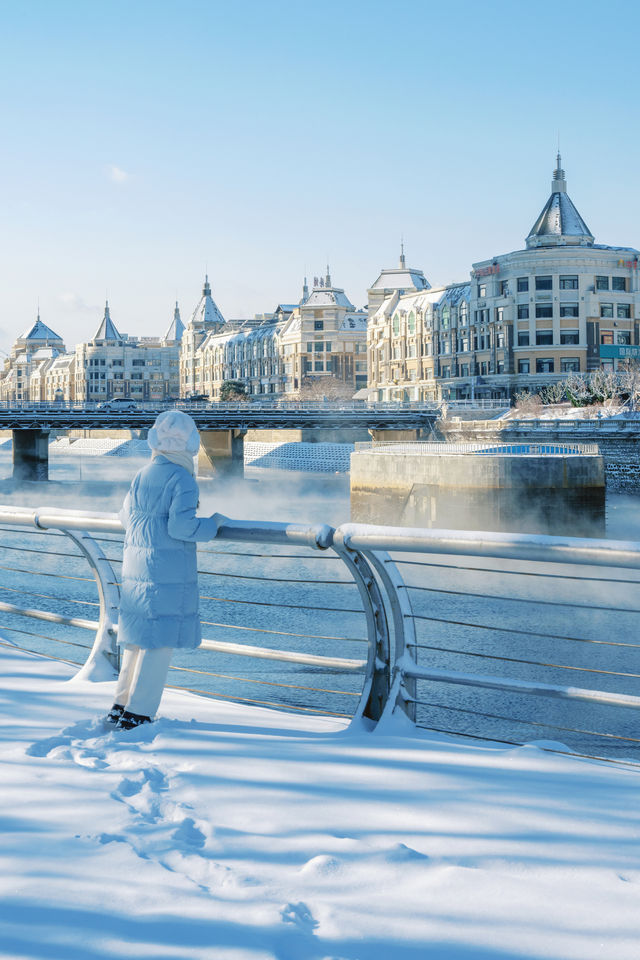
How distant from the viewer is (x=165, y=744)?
4250 millimetres

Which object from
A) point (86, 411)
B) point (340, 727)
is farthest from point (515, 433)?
point (340, 727)

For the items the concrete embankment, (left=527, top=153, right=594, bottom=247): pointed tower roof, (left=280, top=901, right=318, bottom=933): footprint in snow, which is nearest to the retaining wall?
the concrete embankment

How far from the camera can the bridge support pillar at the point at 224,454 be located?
73.1 m

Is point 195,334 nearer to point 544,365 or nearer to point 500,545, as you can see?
point 544,365

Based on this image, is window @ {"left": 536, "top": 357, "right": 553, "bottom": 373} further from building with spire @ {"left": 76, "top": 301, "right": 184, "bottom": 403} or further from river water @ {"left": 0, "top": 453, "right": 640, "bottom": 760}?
building with spire @ {"left": 76, "top": 301, "right": 184, "bottom": 403}

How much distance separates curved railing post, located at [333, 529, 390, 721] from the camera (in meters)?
4.47

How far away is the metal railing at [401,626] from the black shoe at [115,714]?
2.11ft

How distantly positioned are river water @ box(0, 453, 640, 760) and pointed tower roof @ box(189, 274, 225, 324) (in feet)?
443

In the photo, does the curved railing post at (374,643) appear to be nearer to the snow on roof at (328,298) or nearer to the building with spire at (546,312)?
the building with spire at (546,312)

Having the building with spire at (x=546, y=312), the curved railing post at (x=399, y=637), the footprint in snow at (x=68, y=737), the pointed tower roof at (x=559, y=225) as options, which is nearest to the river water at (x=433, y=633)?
the curved railing post at (x=399, y=637)

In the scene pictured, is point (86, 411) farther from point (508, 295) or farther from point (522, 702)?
point (522, 702)

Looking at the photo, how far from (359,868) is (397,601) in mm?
1533

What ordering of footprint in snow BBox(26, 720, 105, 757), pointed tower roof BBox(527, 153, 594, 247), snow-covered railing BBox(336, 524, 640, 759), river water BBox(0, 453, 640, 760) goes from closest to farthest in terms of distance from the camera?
1. snow-covered railing BBox(336, 524, 640, 759)
2. footprint in snow BBox(26, 720, 105, 757)
3. river water BBox(0, 453, 640, 760)
4. pointed tower roof BBox(527, 153, 594, 247)

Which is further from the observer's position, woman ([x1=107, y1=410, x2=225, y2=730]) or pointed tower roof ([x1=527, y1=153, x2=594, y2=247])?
pointed tower roof ([x1=527, y1=153, x2=594, y2=247])
